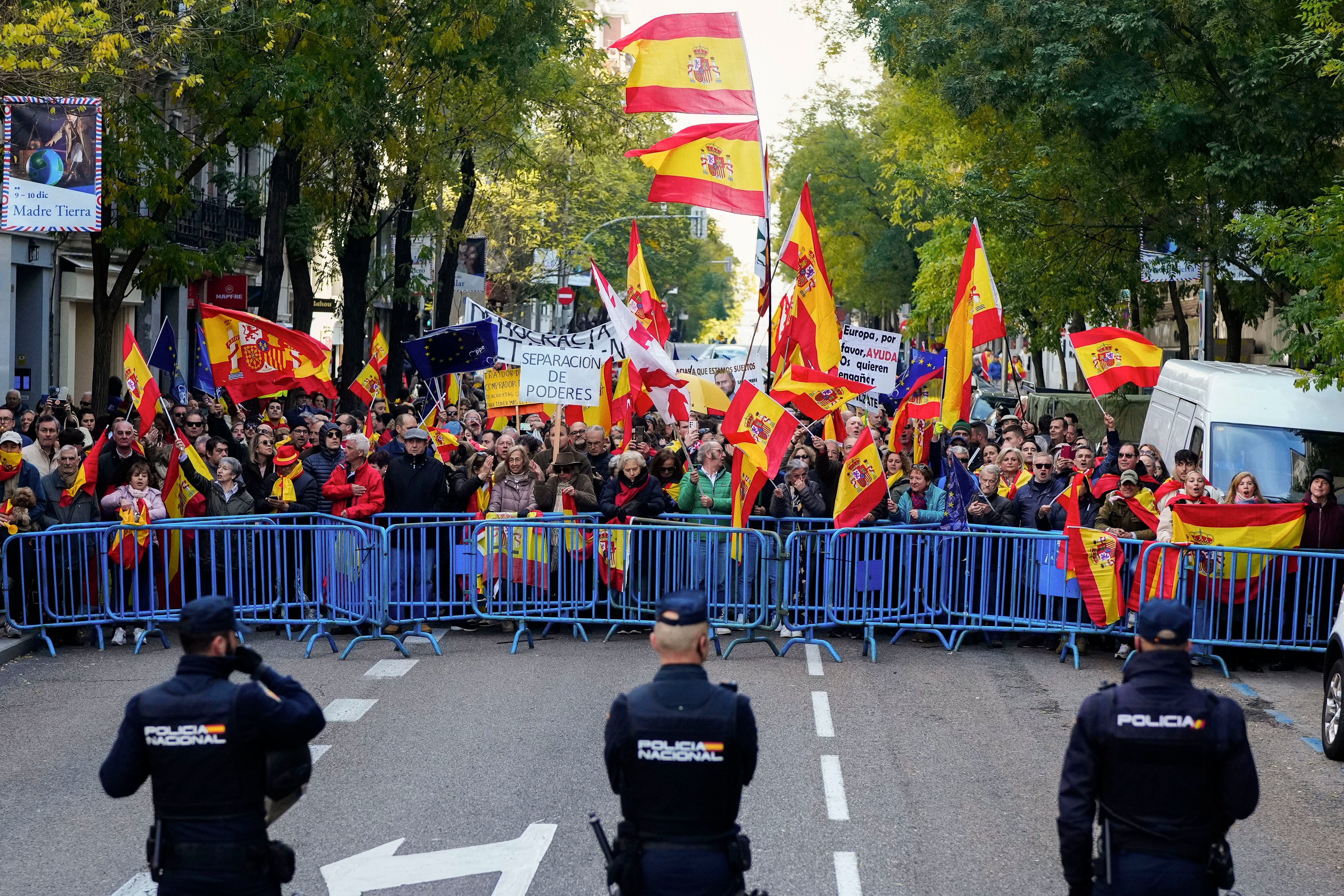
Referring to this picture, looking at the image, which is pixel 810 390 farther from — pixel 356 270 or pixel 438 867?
pixel 356 270

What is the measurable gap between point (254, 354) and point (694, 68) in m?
5.95

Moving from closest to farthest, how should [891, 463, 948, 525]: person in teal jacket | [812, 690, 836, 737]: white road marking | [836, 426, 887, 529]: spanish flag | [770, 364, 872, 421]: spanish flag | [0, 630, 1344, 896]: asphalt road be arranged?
[0, 630, 1344, 896]: asphalt road → [812, 690, 836, 737]: white road marking → [836, 426, 887, 529]: spanish flag → [891, 463, 948, 525]: person in teal jacket → [770, 364, 872, 421]: spanish flag

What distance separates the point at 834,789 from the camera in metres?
8.44

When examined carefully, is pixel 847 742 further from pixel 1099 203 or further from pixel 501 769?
pixel 1099 203

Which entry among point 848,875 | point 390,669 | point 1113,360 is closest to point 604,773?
point 848,875

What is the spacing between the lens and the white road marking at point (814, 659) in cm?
1179

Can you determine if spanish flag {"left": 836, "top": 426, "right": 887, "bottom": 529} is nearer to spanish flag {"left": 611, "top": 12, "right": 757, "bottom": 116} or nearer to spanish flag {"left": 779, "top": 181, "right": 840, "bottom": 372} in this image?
spanish flag {"left": 779, "top": 181, "right": 840, "bottom": 372}

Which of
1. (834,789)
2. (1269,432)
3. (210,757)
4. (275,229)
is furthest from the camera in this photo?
(275,229)

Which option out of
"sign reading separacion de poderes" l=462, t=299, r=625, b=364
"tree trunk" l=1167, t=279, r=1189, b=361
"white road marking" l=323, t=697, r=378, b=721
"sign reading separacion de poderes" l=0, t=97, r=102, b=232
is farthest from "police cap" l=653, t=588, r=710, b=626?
"tree trunk" l=1167, t=279, r=1189, b=361

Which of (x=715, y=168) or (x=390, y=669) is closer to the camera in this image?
(x=390, y=669)

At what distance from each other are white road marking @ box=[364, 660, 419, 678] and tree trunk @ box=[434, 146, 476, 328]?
17.6 metres

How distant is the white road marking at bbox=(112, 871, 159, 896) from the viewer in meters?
6.70

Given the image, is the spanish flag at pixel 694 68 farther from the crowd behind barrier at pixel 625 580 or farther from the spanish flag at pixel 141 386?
the spanish flag at pixel 141 386

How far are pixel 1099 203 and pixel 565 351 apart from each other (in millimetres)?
11086
